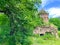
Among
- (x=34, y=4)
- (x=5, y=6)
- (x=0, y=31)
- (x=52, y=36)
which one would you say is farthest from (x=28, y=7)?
(x=52, y=36)

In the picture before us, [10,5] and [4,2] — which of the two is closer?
[4,2]

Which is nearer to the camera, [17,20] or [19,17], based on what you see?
[19,17]

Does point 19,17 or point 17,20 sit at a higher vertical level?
point 19,17

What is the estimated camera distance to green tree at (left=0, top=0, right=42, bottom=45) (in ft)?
50.8

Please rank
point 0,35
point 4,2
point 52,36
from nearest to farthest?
1. point 4,2
2. point 0,35
3. point 52,36

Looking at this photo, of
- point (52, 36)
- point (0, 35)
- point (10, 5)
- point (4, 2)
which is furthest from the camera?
point (52, 36)

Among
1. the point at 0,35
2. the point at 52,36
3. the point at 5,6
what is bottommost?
the point at 52,36

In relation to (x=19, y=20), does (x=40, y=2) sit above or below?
above

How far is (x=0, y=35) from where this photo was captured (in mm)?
17953

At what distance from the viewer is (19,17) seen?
15.8m

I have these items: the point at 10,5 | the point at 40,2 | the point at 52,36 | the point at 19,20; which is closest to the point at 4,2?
the point at 10,5

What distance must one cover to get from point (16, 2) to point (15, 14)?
2.77ft

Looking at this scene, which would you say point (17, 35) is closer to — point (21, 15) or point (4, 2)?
point (21, 15)

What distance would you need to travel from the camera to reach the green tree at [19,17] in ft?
50.8
